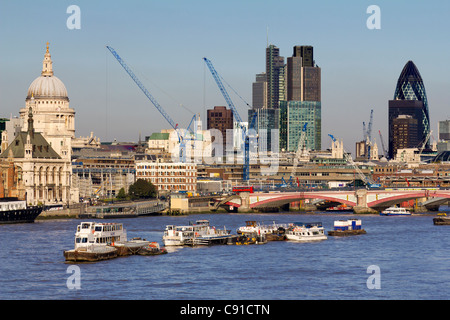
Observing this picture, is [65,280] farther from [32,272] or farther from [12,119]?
[12,119]

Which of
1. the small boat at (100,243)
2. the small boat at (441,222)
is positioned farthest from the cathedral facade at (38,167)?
the small boat at (100,243)

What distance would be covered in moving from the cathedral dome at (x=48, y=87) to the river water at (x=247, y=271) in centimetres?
8217

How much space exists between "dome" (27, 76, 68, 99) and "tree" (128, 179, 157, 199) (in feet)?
89.4

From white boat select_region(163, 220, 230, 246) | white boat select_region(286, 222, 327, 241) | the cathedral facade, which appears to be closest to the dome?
the cathedral facade

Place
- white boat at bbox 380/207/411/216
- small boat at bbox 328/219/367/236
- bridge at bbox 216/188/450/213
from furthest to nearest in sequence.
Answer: bridge at bbox 216/188/450/213 < white boat at bbox 380/207/411/216 < small boat at bbox 328/219/367/236

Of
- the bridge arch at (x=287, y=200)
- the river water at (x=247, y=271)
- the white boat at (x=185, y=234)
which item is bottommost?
the river water at (x=247, y=271)

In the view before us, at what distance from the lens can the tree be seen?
147125mm

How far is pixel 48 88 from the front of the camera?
16812 centimetres

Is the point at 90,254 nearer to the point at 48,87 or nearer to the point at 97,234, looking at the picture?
the point at 97,234

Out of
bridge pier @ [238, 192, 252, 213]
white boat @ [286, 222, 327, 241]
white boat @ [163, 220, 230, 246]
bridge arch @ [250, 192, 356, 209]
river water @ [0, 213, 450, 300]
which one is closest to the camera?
river water @ [0, 213, 450, 300]

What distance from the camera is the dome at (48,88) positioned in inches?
6614

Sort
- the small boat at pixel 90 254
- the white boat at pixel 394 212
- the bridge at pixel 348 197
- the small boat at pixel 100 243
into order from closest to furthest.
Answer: the small boat at pixel 90 254 < the small boat at pixel 100 243 < the white boat at pixel 394 212 < the bridge at pixel 348 197

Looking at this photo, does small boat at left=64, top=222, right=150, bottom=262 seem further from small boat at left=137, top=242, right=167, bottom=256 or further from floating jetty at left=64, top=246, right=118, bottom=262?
small boat at left=137, top=242, right=167, bottom=256

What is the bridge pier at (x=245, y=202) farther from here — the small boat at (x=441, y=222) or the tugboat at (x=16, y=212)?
the small boat at (x=441, y=222)
